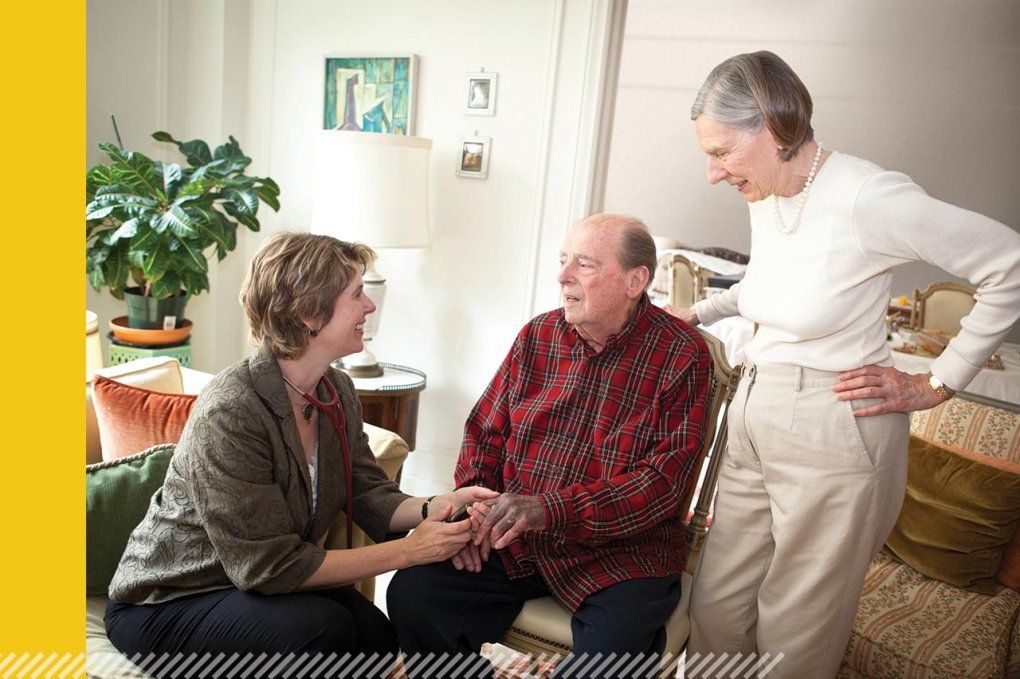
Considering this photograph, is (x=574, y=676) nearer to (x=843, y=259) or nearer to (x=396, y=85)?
(x=843, y=259)

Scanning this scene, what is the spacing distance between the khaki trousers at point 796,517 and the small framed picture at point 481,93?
199 cm

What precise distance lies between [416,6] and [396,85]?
33 centimetres

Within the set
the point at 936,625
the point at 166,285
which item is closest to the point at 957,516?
the point at 936,625

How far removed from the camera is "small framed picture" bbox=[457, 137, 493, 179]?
3.25 m

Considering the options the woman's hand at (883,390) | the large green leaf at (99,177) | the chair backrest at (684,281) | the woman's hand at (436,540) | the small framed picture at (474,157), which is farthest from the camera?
the chair backrest at (684,281)

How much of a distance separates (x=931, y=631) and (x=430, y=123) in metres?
2.57

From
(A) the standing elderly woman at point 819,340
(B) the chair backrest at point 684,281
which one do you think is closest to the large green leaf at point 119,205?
(A) the standing elderly woman at point 819,340

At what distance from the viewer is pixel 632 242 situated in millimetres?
1787

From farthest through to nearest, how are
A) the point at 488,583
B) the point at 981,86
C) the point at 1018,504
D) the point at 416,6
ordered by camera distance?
the point at 981,86 < the point at 416,6 < the point at 1018,504 < the point at 488,583

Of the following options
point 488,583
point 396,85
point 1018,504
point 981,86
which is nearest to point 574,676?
point 488,583

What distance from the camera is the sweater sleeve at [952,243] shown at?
131 centimetres

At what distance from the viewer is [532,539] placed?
168 cm

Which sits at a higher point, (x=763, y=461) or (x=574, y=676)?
(x=763, y=461)
